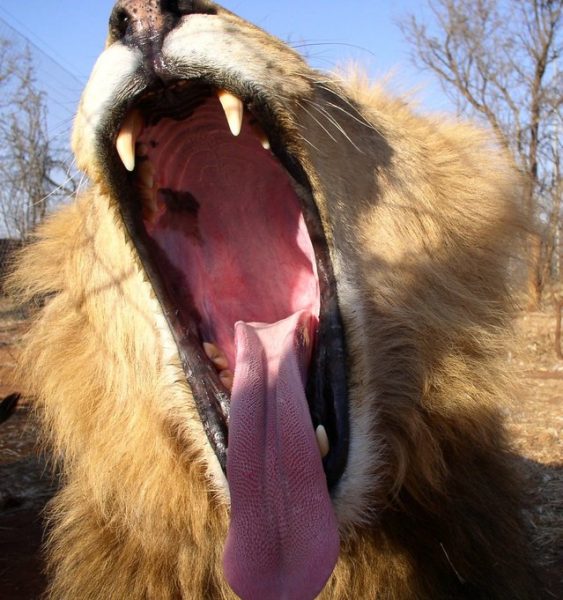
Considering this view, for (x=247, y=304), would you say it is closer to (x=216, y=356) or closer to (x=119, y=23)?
(x=216, y=356)

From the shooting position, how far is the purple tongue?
1.75m

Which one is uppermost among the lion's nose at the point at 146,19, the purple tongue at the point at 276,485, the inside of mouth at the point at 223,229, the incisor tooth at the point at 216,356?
the lion's nose at the point at 146,19

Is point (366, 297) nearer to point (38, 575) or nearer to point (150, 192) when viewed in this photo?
point (150, 192)

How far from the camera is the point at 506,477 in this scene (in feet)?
7.48

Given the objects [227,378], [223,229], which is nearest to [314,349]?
[227,378]

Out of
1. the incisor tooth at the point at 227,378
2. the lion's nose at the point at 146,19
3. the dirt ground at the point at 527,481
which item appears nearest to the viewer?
the lion's nose at the point at 146,19

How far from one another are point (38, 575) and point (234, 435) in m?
2.00

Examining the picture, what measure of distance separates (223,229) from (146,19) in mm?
911

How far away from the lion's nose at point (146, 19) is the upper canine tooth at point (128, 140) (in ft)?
0.73

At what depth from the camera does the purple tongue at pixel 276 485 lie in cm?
175

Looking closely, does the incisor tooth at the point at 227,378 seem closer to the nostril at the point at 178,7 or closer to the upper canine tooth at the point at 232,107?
the upper canine tooth at the point at 232,107

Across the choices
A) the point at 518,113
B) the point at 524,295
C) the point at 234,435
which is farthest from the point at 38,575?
the point at 518,113

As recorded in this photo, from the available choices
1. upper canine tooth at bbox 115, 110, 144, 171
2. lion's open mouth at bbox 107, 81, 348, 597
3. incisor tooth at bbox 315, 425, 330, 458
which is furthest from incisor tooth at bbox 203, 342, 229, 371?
upper canine tooth at bbox 115, 110, 144, 171

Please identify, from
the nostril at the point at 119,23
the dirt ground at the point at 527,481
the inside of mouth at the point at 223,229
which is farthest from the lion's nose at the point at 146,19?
the dirt ground at the point at 527,481
